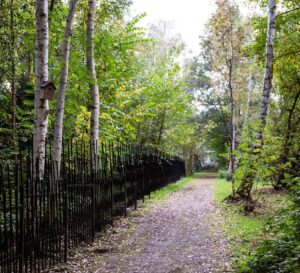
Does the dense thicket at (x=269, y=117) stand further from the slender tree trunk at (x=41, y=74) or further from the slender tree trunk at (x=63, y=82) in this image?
the slender tree trunk at (x=63, y=82)

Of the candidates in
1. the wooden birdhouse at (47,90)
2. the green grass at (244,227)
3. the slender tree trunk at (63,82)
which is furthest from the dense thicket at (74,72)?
the green grass at (244,227)

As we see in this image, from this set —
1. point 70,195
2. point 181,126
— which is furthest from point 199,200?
point 70,195

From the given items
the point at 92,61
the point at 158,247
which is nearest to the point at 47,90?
the point at 92,61

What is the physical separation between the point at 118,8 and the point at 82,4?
1.27 m

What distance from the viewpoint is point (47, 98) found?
6.36 m

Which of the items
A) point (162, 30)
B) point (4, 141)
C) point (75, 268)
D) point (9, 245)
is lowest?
point (75, 268)

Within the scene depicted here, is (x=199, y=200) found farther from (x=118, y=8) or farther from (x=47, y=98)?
(x=47, y=98)

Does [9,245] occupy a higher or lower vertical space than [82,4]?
lower

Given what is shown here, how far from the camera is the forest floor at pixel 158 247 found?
603 cm

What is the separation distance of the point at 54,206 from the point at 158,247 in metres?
2.50

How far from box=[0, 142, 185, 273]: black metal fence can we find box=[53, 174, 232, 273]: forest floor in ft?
1.22

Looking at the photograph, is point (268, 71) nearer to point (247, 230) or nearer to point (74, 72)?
point (247, 230)

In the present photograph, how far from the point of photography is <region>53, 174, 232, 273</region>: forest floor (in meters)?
6.03

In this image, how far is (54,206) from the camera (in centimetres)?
598
